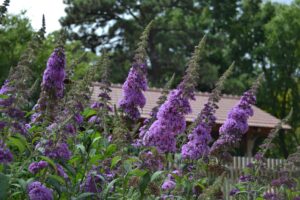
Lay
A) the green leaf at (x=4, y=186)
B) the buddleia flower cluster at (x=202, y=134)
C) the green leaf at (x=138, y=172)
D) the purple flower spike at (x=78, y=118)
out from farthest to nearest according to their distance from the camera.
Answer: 1. the buddleia flower cluster at (x=202, y=134)
2. the purple flower spike at (x=78, y=118)
3. the green leaf at (x=138, y=172)
4. the green leaf at (x=4, y=186)

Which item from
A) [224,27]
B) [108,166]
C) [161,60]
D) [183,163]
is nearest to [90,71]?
[108,166]

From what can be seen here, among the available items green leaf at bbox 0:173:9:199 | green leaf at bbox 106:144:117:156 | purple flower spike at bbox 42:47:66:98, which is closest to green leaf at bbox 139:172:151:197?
green leaf at bbox 106:144:117:156

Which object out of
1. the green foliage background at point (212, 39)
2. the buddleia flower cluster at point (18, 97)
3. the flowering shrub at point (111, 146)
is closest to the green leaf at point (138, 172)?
the flowering shrub at point (111, 146)

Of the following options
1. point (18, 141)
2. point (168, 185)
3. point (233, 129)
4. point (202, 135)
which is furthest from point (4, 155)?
point (233, 129)

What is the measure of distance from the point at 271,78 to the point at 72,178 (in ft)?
107

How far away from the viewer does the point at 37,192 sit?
8.63 feet

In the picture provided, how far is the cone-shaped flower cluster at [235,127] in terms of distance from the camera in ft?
13.5

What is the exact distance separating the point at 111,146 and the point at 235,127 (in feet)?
3.64

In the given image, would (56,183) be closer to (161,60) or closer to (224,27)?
(161,60)

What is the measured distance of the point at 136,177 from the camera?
3.21 meters

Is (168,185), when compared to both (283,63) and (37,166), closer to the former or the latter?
(37,166)

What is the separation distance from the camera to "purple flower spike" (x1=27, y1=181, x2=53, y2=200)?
261cm

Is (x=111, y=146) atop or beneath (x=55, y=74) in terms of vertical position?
beneath

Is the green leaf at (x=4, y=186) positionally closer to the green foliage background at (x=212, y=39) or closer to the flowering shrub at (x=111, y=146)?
the flowering shrub at (x=111, y=146)
